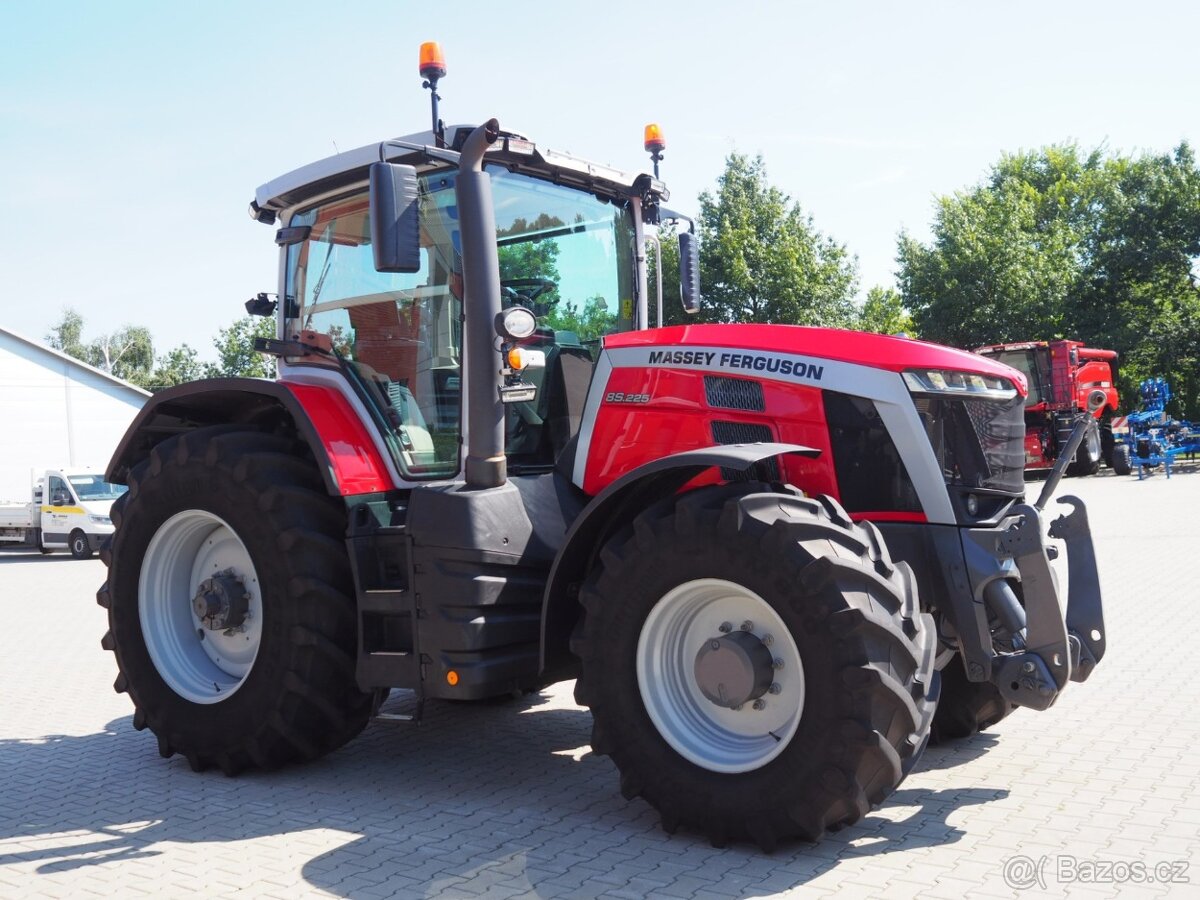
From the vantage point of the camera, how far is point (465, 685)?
14.3 ft

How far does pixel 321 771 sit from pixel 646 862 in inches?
79.5

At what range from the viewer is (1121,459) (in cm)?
2438

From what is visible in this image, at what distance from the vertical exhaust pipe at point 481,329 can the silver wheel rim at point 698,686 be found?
1.06 meters

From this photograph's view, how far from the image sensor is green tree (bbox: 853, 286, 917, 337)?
37.4 meters

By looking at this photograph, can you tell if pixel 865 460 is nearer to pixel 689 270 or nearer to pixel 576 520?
pixel 576 520

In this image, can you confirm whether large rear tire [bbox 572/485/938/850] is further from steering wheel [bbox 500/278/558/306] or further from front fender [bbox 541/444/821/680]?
steering wheel [bbox 500/278/558/306]

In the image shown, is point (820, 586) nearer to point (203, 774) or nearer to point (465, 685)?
point (465, 685)

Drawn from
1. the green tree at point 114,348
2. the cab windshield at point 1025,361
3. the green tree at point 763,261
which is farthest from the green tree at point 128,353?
the cab windshield at point 1025,361

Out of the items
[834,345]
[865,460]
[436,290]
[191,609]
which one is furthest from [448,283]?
[191,609]

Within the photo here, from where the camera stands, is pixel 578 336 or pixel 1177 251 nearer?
pixel 578 336

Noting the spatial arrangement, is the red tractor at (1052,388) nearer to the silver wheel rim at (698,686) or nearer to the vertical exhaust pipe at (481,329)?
the vertical exhaust pipe at (481,329)

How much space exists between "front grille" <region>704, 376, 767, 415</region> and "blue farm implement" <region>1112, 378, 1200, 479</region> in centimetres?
2171

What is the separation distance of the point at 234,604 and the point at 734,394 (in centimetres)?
258

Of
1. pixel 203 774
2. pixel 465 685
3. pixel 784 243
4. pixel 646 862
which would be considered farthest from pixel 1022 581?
pixel 784 243
